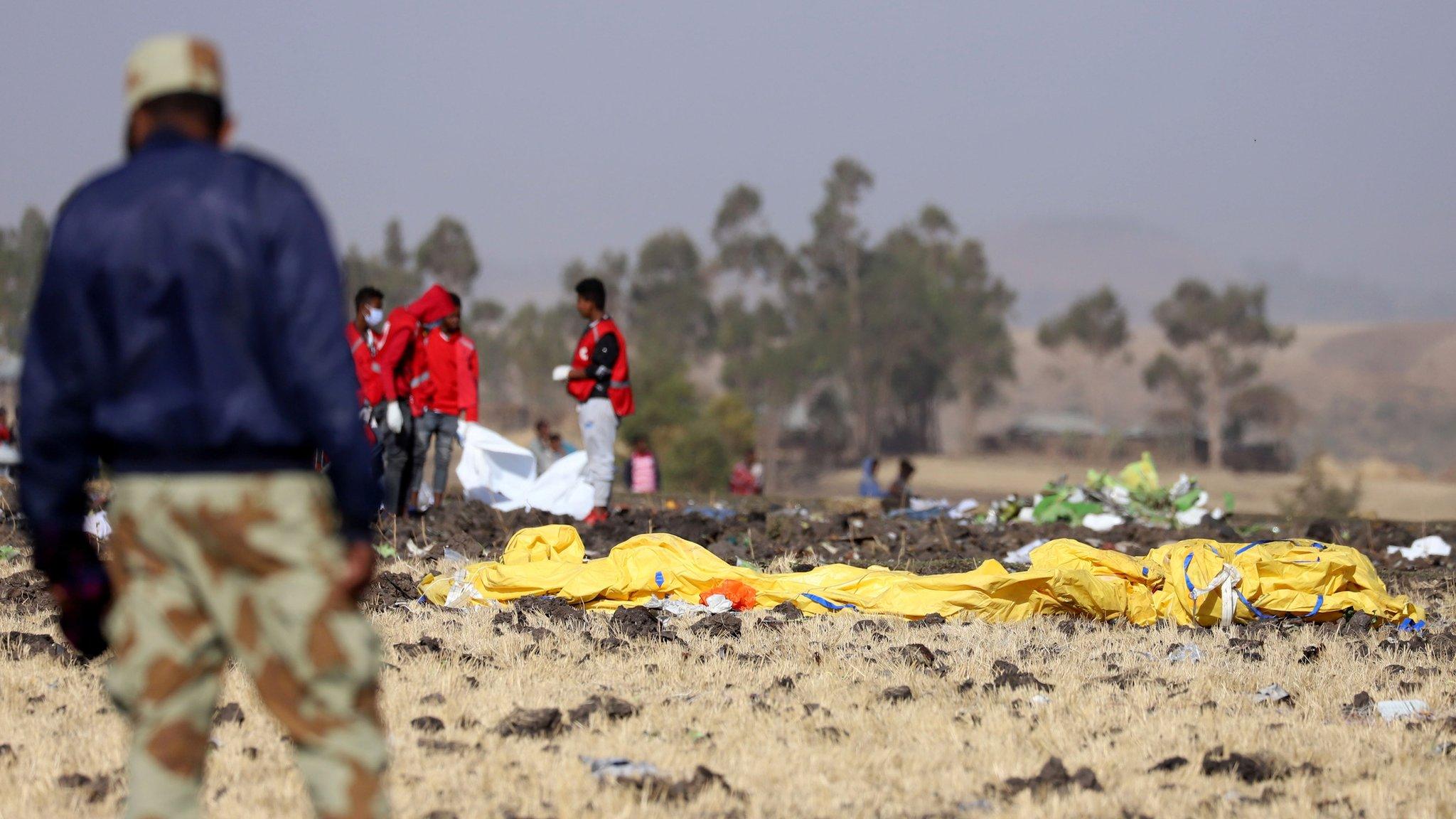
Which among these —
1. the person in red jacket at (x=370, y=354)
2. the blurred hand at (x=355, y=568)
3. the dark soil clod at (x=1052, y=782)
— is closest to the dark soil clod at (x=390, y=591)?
the person in red jacket at (x=370, y=354)

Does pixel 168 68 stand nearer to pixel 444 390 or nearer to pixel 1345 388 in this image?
pixel 444 390

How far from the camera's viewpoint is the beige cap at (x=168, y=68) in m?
2.82

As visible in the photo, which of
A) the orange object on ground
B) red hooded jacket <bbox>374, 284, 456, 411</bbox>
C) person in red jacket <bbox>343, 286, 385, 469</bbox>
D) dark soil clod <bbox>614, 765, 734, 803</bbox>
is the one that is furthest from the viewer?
person in red jacket <bbox>343, 286, 385, 469</bbox>

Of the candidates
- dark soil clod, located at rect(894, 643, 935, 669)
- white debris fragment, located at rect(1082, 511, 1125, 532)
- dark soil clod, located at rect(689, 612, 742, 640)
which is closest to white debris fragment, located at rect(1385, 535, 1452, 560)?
white debris fragment, located at rect(1082, 511, 1125, 532)

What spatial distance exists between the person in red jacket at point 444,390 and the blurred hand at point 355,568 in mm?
8322

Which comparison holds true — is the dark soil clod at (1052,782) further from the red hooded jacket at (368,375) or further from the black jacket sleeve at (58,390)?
the red hooded jacket at (368,375)

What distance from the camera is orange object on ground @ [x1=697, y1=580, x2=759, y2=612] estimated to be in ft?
24.7

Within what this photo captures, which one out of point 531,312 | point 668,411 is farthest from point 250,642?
point 531,312

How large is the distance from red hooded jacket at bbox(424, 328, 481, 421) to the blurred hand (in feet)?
27.3

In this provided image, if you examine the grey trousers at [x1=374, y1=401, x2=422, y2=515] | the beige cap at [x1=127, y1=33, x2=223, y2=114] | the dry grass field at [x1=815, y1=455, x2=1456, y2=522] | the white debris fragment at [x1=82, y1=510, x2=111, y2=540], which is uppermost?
the beige cap at [x1=127, y1=33, x2=223, y2=114]

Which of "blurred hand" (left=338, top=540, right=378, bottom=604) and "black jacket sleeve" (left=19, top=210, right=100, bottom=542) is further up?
"black jacket sleeve" (left=19, top=210, right=100, bottom=542)

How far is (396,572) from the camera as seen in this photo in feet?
28.2

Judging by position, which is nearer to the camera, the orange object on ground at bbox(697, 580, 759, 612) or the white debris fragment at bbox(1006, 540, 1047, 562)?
the orange object on ground at bbox(697, 580, 759, 612)

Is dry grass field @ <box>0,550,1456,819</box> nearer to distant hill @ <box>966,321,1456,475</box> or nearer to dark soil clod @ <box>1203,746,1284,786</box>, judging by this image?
dark soil clod @ <box>1203,746,1284,786</box>
